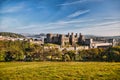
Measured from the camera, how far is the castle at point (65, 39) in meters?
78.6

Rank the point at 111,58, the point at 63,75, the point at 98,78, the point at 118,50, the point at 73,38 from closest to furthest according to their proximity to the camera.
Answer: the point at 98,78 → the point at 63,75 → the point at 111,58 → the point at 118,50 → the point at 73,38

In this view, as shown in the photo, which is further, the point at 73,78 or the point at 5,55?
the point at 5,55

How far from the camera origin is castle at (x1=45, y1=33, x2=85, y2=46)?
78.6 metres

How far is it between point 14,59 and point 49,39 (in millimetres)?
48525

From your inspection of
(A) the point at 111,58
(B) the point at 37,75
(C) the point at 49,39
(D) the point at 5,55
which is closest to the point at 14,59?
(D) the point at 5,55

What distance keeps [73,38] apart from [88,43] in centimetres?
651

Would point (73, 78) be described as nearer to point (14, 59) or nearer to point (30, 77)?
point (30, 77)

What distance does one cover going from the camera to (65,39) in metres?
81.7

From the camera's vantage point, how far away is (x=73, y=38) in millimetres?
84000

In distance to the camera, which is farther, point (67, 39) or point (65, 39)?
point (67, 39)

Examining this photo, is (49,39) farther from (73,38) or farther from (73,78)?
(73,78)

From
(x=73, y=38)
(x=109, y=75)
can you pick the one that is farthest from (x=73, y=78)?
(x=73, y=38)

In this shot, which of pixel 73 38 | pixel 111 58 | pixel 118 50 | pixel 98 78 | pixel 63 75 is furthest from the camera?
pixel 73 38

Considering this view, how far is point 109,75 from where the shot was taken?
1129cm
